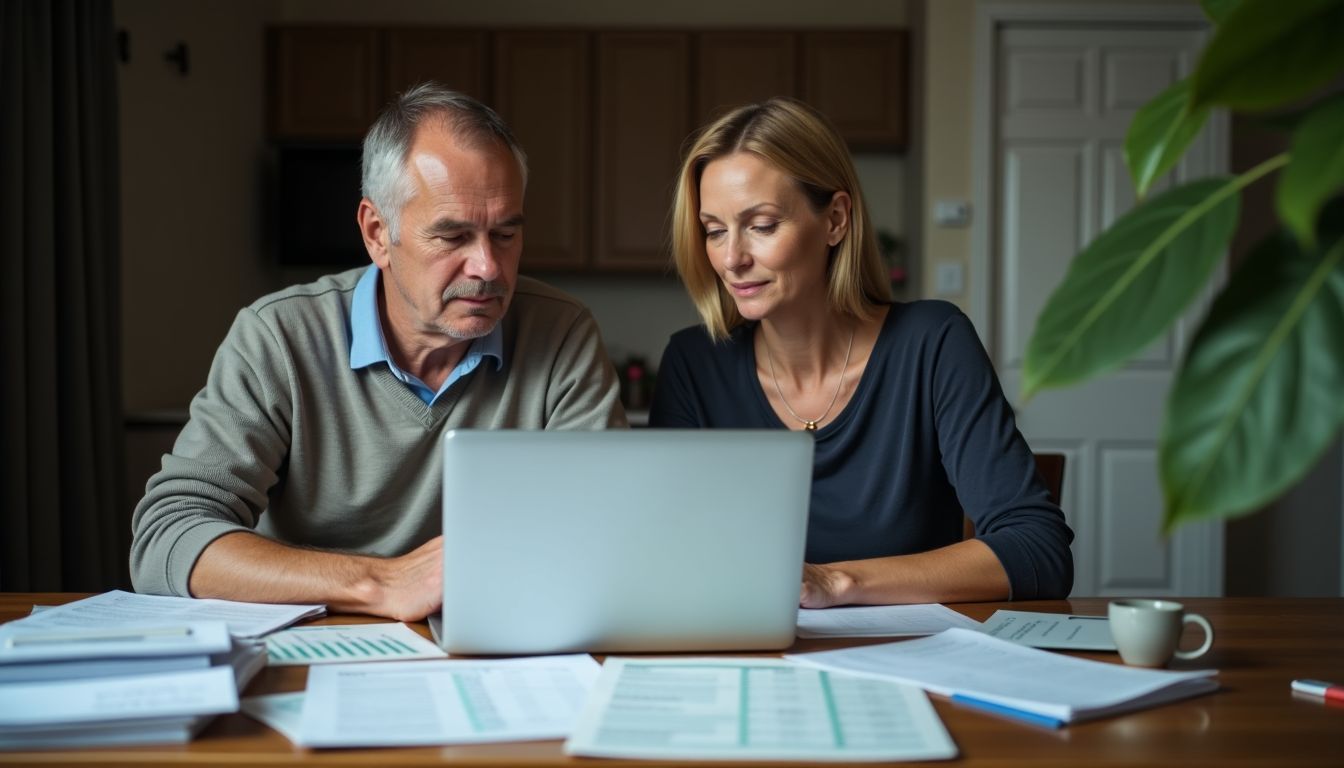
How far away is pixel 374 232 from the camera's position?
1.74 metres

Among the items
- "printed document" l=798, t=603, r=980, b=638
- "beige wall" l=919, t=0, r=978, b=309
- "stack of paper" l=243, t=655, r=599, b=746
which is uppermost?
"beige wall" l=919, t=0, r=978, b=309

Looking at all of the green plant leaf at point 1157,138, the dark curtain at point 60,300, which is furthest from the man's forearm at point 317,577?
the dark curtain at point 60,300

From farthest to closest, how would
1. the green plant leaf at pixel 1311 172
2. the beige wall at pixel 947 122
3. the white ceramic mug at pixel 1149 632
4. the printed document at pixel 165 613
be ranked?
the beige wall at pixel 947 122, the printed document at pixel 165 613, the white ceramic mug at pixel 1149 632, the green plant leaf at pixel 1311 172

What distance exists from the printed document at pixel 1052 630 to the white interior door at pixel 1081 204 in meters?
2.82

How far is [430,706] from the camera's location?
0.94 metres

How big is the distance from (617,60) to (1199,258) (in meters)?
3.74

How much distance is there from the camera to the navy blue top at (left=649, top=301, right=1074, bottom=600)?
167 cm

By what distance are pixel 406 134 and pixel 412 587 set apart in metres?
0.69

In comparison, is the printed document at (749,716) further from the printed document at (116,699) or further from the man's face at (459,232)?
the man's face at (459,232)

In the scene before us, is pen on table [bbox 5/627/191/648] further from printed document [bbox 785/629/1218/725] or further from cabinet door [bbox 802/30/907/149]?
cabinet door [bbox 802/30/907/149]

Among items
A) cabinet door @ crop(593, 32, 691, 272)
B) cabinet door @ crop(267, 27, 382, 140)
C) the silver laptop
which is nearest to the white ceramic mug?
the silver laptop

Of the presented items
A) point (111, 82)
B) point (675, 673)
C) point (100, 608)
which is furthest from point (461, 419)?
point (111, 82)

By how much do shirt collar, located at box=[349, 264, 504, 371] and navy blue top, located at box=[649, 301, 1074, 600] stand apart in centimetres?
32

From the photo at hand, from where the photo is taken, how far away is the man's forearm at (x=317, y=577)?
4.15 feet
